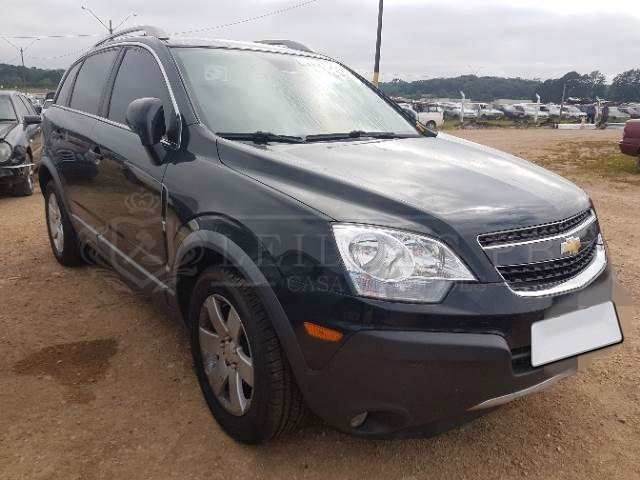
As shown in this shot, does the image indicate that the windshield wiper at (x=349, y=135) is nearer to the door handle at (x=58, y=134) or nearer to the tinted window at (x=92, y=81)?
the tinted window at (x=92, y=81)

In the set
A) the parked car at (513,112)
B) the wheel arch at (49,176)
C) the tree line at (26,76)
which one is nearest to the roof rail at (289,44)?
the wheel arch at (49,176)

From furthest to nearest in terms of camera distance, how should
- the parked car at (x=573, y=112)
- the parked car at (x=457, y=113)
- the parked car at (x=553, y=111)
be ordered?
the parked car at (x=553, y=111) → the parked car at (x=573, y=112) → the parked car at (x=457, y=113)

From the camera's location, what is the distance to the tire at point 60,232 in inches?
170

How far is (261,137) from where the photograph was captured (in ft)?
8.48

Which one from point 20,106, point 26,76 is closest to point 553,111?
point 20,106

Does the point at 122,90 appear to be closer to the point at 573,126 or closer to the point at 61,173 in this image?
the point at 61,173

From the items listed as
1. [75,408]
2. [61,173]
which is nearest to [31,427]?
[75,408]

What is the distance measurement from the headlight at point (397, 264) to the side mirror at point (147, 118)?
3.85ft

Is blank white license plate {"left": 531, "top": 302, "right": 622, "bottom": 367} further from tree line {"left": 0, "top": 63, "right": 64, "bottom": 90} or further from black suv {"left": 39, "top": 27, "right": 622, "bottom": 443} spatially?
tree line {"left": 0, "top": 63, "right": 64, "bottom": 90}

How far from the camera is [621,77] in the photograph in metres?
77.5

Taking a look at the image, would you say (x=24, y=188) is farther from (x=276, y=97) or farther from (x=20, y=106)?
(x=276, y=97)

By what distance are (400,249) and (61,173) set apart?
322 cm

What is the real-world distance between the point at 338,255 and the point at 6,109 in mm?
8014

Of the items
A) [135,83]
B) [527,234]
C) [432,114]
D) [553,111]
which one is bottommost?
[553,111]
